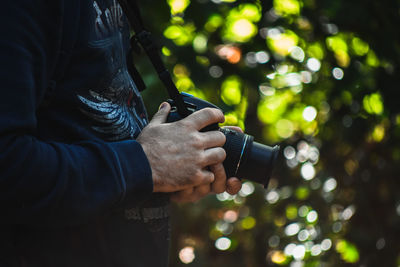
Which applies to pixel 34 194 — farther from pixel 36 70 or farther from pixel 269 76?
pixel 269 76

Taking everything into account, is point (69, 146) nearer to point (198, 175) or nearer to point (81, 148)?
point (81, 148)

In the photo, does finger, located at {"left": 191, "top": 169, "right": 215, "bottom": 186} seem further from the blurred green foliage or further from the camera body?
the blurred green foliage

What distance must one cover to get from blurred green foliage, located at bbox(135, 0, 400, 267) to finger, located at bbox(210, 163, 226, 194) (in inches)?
34.3

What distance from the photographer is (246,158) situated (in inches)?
34.8

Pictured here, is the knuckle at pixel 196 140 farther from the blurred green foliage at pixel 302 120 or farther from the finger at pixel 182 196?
the blurred green foliage at pixel 302 120

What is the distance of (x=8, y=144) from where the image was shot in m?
0.60

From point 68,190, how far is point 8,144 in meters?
0.10

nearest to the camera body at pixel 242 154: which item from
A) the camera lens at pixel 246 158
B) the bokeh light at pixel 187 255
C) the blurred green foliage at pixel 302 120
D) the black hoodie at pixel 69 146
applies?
the camera lens at pixel 246 158

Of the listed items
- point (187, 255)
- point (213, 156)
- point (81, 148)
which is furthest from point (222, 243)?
point (81, 148)

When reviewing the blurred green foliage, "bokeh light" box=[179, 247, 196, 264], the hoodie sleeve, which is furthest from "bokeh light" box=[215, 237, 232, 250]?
the hoodie sleeve

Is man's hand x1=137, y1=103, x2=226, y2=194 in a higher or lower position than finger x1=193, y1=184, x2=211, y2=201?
higher

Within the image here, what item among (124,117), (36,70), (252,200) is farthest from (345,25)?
(36,70)

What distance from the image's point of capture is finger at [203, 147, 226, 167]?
788mm

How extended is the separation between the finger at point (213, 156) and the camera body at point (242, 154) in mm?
45
